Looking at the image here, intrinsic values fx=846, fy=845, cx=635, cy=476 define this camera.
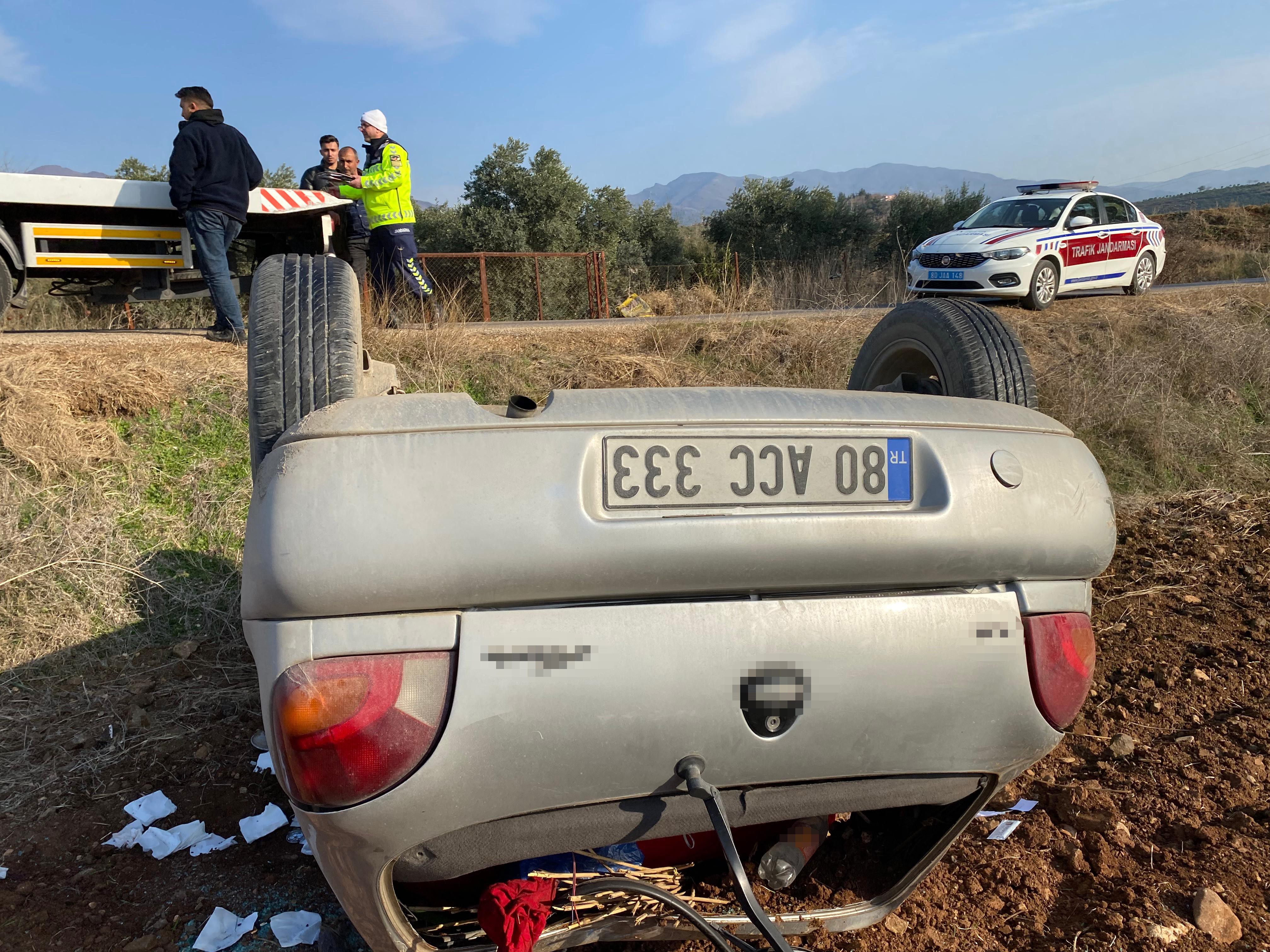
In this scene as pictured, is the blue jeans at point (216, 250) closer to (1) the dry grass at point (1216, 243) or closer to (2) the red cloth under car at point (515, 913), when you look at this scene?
(2) the red cloth under car at point (515, 913)

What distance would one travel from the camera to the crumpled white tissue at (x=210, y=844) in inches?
102

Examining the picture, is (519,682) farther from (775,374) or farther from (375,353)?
(775,374)

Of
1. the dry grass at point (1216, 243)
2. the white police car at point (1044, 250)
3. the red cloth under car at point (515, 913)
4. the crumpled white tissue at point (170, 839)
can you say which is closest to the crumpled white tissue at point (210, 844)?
the crumpled white tissue at point (170, 839)

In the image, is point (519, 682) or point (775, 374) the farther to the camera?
point (775, 374)

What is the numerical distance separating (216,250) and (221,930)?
611 cm

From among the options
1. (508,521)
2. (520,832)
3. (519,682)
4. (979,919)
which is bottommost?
(979,919)

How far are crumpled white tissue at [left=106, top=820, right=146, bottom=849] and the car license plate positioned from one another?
2236 millimetres

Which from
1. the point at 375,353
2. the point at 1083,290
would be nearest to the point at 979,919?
the point at 375,353

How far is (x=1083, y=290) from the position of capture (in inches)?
477

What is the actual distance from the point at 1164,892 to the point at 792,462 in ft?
5.36

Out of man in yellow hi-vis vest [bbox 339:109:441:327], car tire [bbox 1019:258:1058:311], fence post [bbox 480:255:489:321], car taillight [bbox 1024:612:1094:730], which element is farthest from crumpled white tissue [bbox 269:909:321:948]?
car tire [bbox 1019:258:1058:311]

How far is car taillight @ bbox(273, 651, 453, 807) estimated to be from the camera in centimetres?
134

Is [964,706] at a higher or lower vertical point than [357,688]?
lower

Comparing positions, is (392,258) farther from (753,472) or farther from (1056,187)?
(1056,187)
